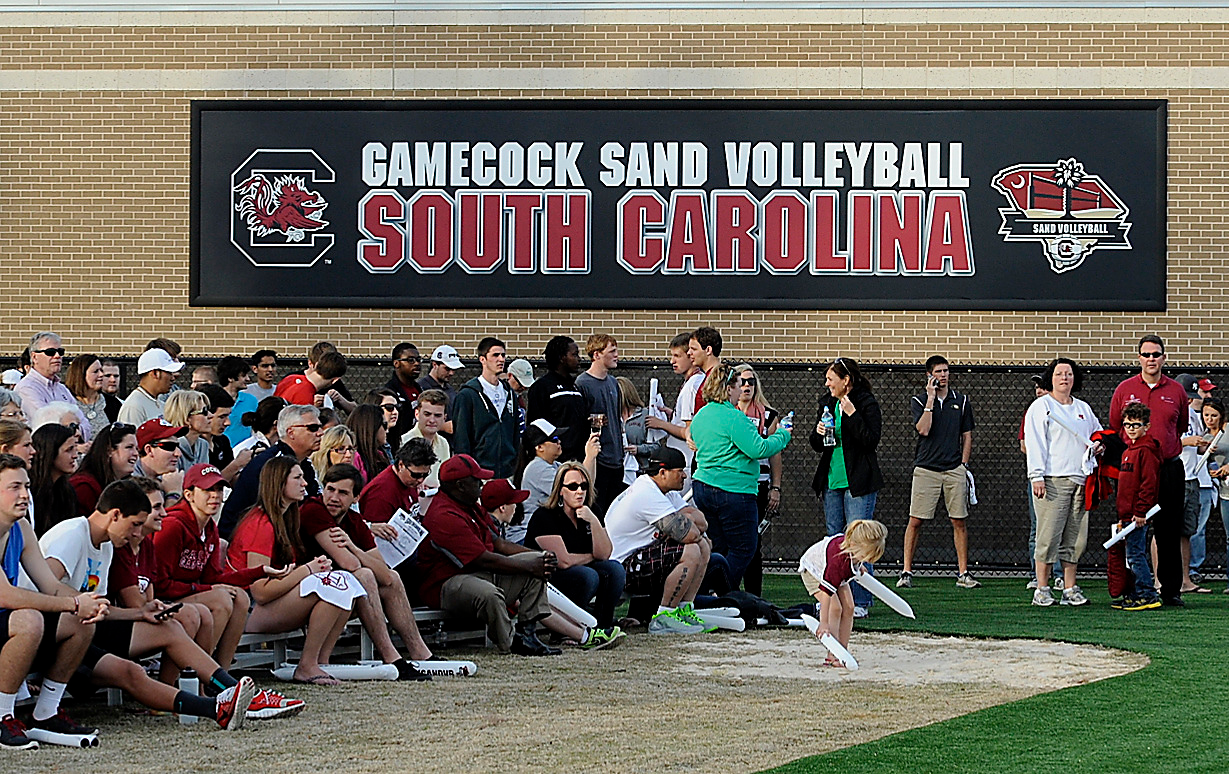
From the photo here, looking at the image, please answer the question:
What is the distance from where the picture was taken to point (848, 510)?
41.7 feet

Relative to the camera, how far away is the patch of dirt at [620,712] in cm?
679

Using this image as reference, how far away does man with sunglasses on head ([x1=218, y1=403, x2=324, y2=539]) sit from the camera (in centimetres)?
948

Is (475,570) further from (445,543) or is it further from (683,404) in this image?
(683,404)

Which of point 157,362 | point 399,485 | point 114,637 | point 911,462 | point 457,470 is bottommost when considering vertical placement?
point 114,637

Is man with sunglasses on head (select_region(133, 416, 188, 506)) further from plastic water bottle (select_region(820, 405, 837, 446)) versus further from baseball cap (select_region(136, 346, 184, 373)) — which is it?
plastic water bottle (select_region(820, 405, 837, 446))

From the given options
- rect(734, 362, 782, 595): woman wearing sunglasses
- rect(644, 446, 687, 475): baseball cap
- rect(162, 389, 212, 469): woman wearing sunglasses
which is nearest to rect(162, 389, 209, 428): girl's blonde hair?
rect(162, 389, 212, 469): woman wearing sunglasses

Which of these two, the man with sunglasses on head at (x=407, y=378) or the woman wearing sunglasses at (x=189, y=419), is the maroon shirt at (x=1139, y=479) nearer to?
the man with sunglasses on head at (x=407, y=378)

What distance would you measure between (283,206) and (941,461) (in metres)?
7.94

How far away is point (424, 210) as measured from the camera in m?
17.5

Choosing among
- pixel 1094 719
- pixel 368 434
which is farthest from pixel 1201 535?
pixel 368 434

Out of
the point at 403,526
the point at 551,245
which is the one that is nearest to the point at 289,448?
the point at 403,526

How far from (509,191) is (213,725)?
10721 millimetres

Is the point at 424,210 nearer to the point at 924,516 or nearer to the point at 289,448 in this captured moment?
the point at 924,516

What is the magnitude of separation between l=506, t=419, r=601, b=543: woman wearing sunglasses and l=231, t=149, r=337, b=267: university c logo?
6.09 metres
